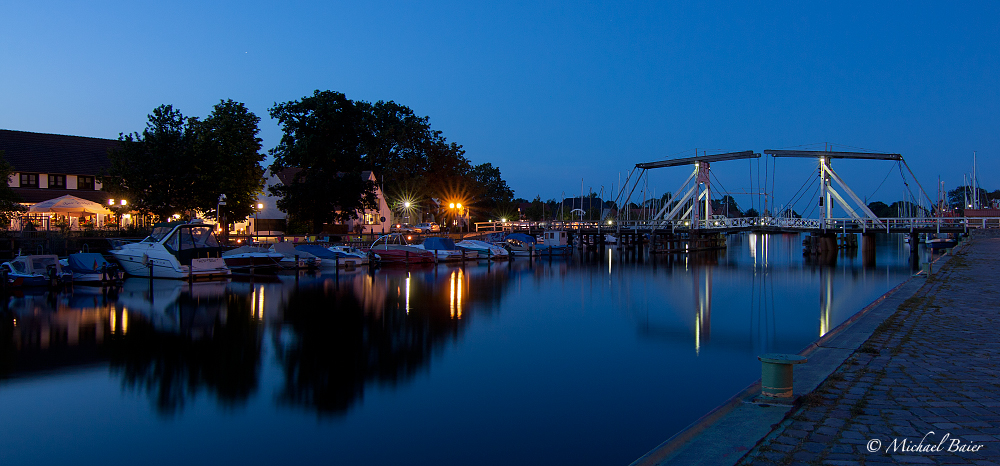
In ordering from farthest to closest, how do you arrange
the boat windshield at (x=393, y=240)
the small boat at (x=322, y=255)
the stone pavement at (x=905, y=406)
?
the boat windshield at (x=393, y=240)
the small boat at (x=322, y=255)
the stone pavement at (x=905, y=406)

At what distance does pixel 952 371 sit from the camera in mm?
9422

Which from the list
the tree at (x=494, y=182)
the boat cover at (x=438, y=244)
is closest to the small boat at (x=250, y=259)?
the boat cover at (x=438, y=244)

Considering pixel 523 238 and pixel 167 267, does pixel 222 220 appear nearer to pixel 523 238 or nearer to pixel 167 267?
pixel 167 267

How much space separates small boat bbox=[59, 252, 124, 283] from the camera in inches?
1074

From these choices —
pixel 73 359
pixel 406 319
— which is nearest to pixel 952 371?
pixel 406 319

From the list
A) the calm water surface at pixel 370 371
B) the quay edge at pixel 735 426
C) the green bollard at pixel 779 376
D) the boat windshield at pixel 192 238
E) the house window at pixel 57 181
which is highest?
the house window at pixel 57 181

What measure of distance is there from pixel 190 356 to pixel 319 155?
120 feet

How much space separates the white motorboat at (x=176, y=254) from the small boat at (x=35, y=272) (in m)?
3.63

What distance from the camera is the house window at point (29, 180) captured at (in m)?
46.2

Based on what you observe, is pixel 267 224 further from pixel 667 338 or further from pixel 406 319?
pixel 667 338

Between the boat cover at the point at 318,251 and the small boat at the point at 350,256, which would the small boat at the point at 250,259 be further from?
the small boat at the point at 350,256

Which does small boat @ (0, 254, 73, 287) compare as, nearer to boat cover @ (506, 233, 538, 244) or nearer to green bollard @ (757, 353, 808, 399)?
green bollard @ (757, 353, 808, 399)

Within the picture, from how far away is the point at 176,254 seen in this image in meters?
29.7

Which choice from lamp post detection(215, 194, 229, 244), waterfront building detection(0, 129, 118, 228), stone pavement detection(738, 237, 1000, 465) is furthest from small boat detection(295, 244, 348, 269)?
stone pavement detection(738, 237, 1000, 465)
